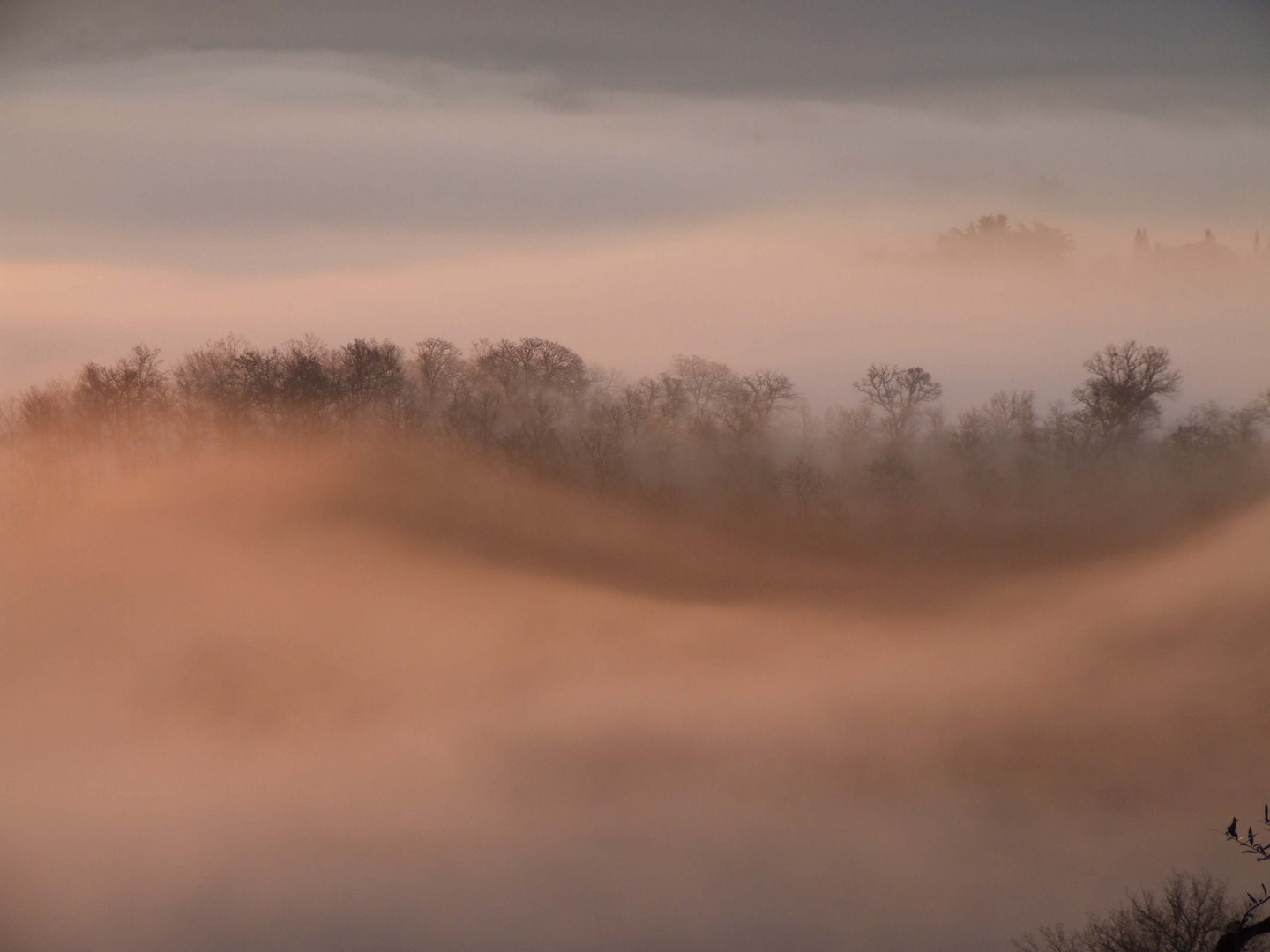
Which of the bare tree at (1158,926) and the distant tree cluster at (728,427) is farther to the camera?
the distant tree cluster at (728,427)

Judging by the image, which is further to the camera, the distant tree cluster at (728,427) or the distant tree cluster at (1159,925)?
the distant tree cluster at (728,427)

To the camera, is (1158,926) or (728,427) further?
(728,427)

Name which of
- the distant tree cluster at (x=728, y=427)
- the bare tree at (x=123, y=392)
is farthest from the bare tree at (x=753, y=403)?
the bare tree at (x=123, y=392)

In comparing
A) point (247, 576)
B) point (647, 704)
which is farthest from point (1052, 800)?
Answer: point (247, 576)

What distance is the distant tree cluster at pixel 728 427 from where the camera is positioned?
41.7 ft

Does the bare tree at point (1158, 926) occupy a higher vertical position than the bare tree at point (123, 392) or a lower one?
lower

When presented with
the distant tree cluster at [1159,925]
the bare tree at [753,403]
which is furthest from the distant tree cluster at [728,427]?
the distant tree cluster at [1159,925]

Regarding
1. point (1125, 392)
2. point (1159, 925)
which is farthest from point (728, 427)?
point (1159, 925)

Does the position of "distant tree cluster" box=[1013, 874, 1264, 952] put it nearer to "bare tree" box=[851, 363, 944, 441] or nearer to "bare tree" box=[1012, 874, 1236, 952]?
"bare tree" box=[1012, 874, 1236, 952]

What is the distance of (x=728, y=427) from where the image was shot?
42.7 feet

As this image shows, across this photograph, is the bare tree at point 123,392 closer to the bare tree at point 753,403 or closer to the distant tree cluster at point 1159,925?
the bare tree at point 753,403

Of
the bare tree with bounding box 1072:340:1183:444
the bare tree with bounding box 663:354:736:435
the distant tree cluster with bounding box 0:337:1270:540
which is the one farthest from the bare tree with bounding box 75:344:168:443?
the bare tree with bounding box 1072:340:1183:444

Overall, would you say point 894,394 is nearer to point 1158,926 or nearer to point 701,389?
point 701,389

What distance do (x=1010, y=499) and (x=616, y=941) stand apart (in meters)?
8.85
